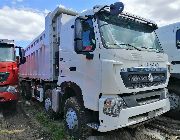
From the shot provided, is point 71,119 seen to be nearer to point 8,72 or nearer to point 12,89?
point 12,89

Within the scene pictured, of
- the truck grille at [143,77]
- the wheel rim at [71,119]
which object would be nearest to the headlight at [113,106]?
the truck grille at [143,77]

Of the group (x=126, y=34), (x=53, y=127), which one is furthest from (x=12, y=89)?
(x=126, y=34)

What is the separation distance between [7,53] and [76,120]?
15.3ft

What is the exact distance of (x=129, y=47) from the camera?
5742 millimetres

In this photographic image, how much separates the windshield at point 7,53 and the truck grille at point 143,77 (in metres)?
5.50

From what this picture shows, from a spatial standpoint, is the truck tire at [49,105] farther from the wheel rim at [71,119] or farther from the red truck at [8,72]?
the wheel rim at [71,119]

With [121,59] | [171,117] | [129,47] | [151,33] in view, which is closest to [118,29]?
[129,47]

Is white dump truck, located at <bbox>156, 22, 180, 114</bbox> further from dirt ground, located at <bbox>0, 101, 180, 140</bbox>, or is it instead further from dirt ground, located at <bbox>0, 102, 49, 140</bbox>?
dirt ground, located at <bbox>0, 102, 49, 140</bbox>

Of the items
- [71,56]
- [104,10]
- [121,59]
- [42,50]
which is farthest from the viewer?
[42,50]

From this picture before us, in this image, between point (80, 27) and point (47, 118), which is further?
point (47, 118)

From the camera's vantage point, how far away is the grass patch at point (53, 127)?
6604 mm

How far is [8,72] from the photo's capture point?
9.28 metres

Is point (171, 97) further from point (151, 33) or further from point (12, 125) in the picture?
point (12, 125)

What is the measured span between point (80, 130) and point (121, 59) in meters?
1.82
